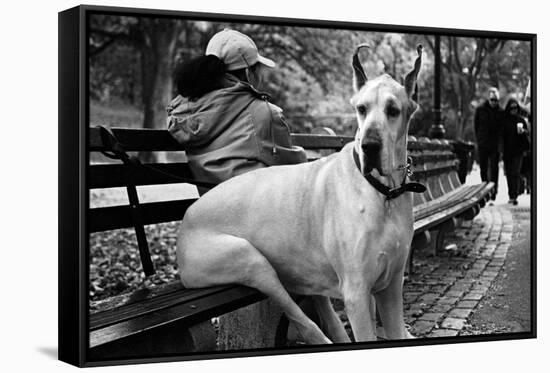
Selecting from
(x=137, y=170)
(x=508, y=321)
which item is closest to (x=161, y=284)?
(x=137, y=170)

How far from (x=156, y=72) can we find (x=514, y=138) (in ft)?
8.40

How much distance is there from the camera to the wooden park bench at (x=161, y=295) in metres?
5.50

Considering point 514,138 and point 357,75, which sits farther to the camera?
point 514,138

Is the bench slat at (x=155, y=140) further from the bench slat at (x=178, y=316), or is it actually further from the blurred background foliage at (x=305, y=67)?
the bench slat at (x=178, y=316)

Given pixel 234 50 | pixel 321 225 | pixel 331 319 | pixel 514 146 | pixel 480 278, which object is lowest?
pixel 331 319

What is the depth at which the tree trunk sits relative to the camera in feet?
19.7

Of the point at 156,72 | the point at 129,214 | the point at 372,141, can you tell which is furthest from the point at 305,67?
the point at 129,214

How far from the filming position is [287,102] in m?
6.40

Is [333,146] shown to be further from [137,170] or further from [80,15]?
[80,15]

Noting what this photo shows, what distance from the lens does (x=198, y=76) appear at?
623 cm

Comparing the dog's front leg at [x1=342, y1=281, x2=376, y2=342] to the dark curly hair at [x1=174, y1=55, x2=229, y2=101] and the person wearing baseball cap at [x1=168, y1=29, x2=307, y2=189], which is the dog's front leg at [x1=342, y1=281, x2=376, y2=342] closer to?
the person wearing baseball cap at [x1=168, y1=29, x2=307, y2=189]

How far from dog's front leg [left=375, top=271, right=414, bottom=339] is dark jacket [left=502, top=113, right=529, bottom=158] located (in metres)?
1.47

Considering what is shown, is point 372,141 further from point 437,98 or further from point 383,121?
point 437,98

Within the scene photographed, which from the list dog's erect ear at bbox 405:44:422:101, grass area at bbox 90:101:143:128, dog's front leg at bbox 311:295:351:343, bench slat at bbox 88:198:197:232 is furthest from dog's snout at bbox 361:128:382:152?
grass area at bbox 90:101:143:128
